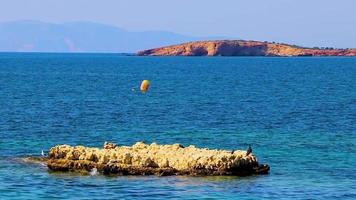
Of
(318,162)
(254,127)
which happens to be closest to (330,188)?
(318,162)

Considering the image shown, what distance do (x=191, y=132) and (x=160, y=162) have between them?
64.4 ft

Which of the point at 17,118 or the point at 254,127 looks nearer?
the point at 254,127

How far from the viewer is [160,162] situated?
43.0m

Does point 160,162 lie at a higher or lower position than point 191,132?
higher

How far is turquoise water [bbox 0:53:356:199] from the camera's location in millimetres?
39375

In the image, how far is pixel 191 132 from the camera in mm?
62500

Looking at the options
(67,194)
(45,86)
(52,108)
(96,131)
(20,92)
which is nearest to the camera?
(67,194)

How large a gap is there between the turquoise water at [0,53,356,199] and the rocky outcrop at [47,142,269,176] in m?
0.86

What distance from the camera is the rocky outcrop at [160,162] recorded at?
42344 millimetres

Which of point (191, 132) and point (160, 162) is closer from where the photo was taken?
point (160, 162)

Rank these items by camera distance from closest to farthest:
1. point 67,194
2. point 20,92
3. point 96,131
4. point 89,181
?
point 67,194 < point 89,181 < point 96,131 < point 20,92

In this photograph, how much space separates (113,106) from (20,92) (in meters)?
23.4

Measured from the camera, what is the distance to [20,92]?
107812 mm

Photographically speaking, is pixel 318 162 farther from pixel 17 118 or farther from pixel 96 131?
pixel 17 118
